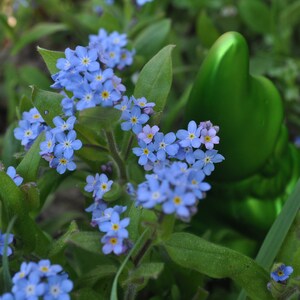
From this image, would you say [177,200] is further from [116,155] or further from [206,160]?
[116,155]

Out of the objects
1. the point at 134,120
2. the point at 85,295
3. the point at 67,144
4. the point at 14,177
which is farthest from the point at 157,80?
the point at 85,295

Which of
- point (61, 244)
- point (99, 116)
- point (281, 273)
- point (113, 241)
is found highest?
point (99, 116)

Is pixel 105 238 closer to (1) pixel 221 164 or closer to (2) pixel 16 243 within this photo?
(2) pixel 16 243

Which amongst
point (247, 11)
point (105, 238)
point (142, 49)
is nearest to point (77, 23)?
point (142, 49)

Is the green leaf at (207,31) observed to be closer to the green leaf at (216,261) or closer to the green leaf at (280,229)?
the green leaf at (280,229)

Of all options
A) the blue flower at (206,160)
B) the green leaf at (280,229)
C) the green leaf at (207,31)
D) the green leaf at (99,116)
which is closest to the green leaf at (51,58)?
the green leaf at (99,116)

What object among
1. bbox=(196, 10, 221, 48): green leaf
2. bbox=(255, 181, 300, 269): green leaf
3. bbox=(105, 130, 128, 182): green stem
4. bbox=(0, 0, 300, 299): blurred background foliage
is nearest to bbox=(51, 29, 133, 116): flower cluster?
bbox=(105, 130, 128, 182): green stem
